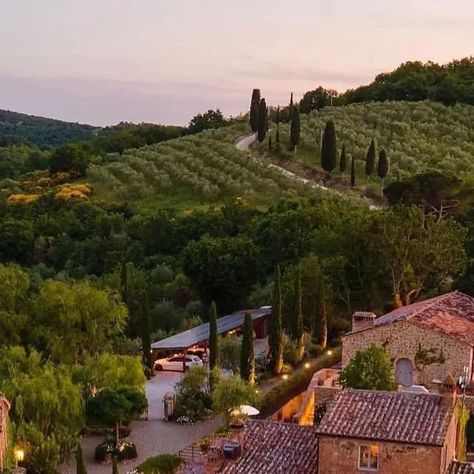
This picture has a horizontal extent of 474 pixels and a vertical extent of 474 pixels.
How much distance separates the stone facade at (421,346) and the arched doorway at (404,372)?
0.46 feet

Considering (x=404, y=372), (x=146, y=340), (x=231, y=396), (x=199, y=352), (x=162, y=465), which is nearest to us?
(x=162, y=465)

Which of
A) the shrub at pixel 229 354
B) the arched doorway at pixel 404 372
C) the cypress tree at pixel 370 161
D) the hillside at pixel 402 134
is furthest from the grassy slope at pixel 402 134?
the arched doorway at pixel 404 372

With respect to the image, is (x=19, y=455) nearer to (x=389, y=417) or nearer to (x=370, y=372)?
(x=370, y=372)

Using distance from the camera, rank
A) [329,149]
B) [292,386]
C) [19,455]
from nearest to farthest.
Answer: [19,455] → [292,386] → [329,149]

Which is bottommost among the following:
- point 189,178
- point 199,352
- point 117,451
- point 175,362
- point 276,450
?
point 175,362

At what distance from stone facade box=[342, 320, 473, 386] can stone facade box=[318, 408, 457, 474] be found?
12.0 m

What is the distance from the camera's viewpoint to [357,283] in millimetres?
47531

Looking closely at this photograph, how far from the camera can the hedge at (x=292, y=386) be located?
35.0 metres

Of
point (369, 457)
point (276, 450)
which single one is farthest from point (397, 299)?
point (369, 457)

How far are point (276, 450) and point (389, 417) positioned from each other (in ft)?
11.8

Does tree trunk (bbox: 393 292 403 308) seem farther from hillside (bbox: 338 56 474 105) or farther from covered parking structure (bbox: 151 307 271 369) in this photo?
hillside (bbox: 338 56 474 105)

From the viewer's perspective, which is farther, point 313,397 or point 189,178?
point 189,178

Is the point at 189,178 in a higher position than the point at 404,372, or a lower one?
higher

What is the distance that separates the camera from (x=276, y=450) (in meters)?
22.0
